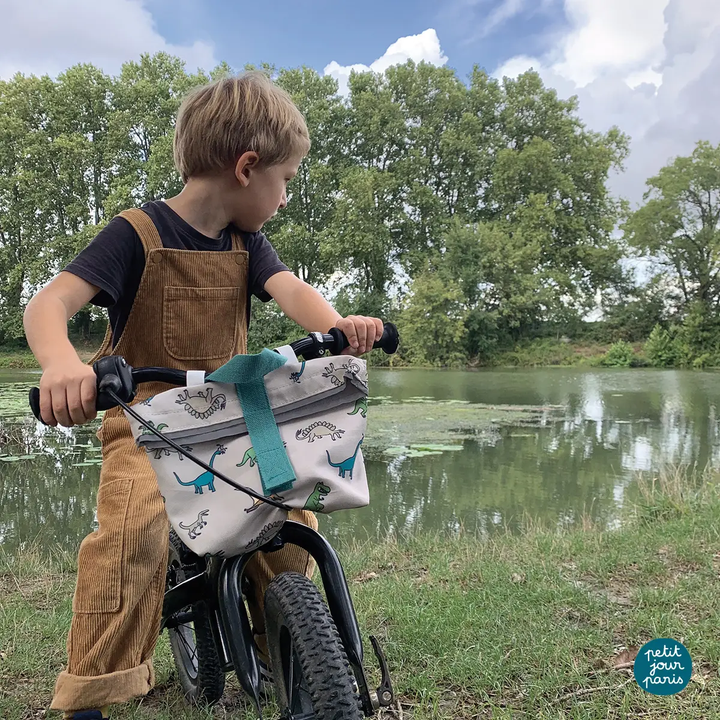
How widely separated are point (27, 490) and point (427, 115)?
25.9m

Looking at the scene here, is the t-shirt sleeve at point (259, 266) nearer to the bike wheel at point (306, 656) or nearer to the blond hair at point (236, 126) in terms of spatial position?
the blond hair at point (236, 126)

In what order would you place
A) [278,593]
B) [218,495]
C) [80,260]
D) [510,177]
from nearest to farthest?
1. [218,495]
2. [278,593]
3. [80,260]
4. [510,177]

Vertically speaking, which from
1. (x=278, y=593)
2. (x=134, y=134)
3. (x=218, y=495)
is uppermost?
(x=134, y=134)

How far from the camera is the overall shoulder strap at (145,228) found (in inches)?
60.9

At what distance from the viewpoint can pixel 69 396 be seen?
1097mm

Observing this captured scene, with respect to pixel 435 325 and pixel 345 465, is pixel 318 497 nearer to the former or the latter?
pixel 345 465

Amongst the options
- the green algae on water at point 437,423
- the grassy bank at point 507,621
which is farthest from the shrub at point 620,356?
the grassy bank at point 507,621

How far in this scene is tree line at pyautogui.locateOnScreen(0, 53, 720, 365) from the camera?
75.0ft

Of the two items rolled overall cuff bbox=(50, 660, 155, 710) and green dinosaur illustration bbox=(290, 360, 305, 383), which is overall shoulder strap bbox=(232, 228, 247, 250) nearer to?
green dinosaur illustration bbox=(290, 360, 305, 383)

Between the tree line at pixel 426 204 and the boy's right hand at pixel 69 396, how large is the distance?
19.4 metres

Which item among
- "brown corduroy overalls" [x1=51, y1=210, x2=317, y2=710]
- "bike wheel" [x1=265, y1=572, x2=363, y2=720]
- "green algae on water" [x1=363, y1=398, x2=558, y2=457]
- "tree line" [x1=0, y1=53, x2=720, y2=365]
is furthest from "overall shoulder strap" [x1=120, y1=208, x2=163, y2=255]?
"tree line" [x1=0, y1=53, x2=720, y2=365]

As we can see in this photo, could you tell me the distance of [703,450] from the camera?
22.4 feet

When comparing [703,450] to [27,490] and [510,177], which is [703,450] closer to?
[27,490]

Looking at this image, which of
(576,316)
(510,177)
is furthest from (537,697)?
(510,177)
